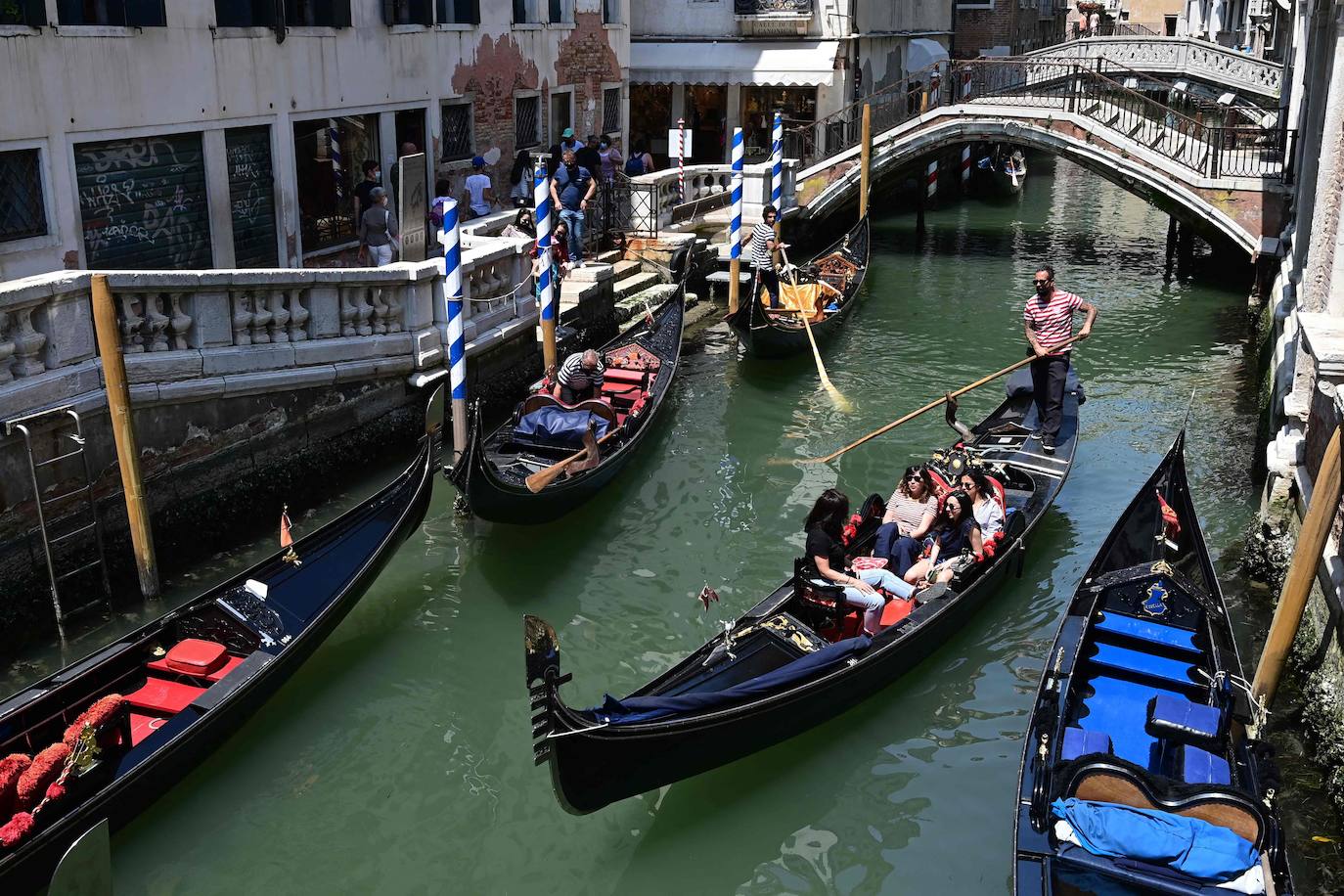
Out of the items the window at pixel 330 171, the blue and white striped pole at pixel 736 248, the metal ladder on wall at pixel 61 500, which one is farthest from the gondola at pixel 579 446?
the window at pixel 330 171

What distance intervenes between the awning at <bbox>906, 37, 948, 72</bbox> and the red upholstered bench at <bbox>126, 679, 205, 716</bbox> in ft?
54.9

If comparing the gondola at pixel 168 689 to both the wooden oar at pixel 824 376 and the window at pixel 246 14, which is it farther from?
the window at pixel 246 14

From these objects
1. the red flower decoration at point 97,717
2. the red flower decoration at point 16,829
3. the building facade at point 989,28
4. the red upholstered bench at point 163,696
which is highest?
the building facade at point 989,28

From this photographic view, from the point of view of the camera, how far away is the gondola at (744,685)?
3.85 meters

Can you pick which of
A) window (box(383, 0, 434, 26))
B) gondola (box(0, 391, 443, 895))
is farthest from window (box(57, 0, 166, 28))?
gondola (box(0, 391, 443, 895))

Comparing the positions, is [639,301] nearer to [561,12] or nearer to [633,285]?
[633,285]

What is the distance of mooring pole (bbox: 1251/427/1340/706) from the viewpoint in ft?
14.3

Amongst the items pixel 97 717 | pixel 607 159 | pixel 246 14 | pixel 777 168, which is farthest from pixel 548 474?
pixel 777 168

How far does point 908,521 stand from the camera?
5.70 m

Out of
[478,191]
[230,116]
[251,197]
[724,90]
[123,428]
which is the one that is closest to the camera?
[123,428]

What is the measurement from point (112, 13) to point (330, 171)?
242 cm

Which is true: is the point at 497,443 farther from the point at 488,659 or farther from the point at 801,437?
the point at 801,437

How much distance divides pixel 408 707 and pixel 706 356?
5.44 m

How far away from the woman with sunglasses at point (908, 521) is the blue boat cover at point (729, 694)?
786 mm
